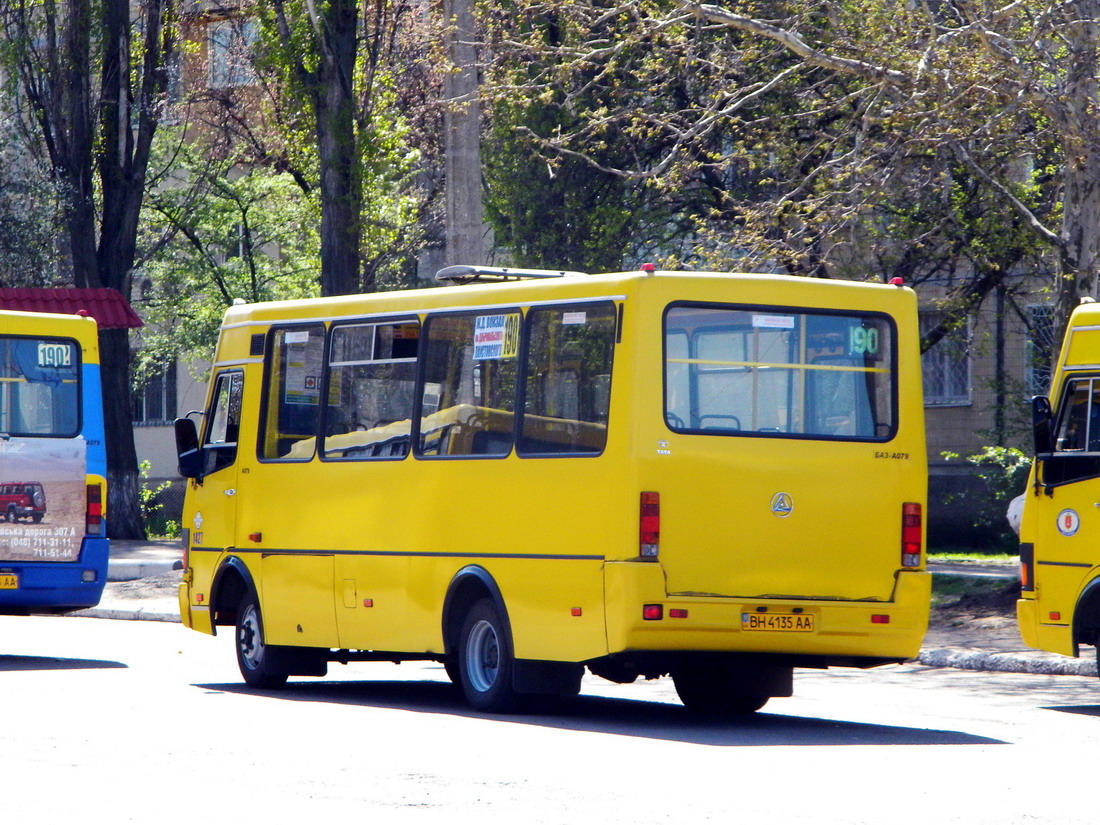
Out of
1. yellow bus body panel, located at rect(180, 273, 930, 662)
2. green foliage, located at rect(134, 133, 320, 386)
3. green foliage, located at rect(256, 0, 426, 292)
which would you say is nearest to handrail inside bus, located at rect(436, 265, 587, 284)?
yellow bus body panel, located at rect(180, 273, 930, 662)

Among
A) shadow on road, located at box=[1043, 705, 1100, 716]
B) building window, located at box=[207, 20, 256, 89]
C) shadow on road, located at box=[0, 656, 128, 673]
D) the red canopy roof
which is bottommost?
shadow on road, located at box=[1043, 705, 1100, 716]

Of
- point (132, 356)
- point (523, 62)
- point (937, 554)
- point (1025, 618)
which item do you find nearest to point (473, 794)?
point (1025, 618)

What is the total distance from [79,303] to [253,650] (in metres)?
12.7

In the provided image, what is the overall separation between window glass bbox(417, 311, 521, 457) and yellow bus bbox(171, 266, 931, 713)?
2 centimetres

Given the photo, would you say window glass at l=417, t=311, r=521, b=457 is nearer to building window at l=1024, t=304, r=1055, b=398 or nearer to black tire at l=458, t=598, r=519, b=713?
Answer: black tire at l=458, t=598, r=519, b=713

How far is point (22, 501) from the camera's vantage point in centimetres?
1508

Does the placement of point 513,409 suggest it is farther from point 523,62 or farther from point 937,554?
point 937,554

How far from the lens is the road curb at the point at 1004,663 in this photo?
1484 cm

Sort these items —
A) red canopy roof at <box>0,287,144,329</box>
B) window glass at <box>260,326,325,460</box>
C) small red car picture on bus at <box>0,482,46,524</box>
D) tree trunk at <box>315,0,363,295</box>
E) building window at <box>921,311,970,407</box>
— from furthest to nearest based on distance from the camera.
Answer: building window at <box>921,311,970,407</box>, red canopy roof at <box>0,287,144,329</box>, tree trunk at <box>315,0,363,295</box>, small red car picture on bus at <box>0,482,46,524</box>, window glass at <box>260,326,325,460</box>

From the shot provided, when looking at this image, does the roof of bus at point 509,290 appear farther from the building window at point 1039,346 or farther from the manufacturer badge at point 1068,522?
the building window at point 1039,346

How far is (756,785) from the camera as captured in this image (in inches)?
318

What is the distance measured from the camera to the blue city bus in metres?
15.0

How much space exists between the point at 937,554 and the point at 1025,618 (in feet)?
52.7

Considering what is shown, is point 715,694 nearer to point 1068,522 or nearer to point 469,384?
point 469,384
